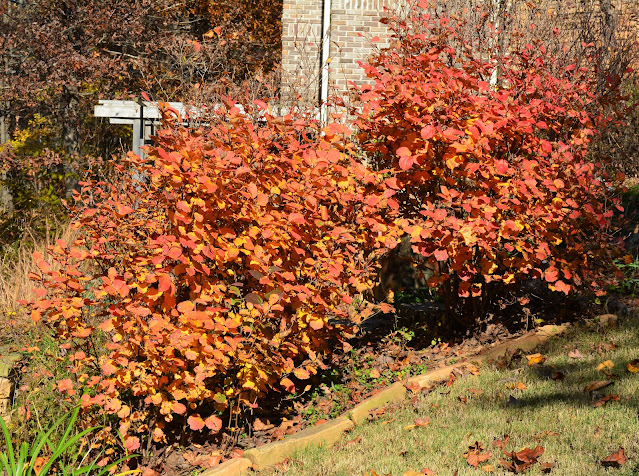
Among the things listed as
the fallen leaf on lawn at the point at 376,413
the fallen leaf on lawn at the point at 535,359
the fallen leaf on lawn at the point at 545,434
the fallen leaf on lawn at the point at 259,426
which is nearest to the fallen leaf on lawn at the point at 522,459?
the fallen leaf on lawn at the point at 545,434

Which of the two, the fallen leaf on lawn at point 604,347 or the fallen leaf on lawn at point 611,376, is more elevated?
the fallen leaf on lawn at point 604,347

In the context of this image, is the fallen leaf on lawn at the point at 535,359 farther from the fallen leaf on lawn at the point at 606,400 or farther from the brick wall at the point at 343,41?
the brick wall at the point at 343,41

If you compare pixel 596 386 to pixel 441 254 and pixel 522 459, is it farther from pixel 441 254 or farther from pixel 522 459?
pixel 441 254

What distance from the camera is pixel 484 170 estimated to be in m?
4.52

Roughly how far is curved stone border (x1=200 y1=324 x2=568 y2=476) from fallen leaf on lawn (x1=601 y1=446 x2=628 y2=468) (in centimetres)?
165

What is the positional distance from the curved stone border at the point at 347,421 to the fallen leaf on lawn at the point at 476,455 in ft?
3.32

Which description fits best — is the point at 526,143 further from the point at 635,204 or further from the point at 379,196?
the point at 635,204

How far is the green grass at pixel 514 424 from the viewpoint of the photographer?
3.18 metres

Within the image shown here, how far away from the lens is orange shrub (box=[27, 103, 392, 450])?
352 cm

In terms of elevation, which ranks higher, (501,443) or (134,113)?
(134,113)

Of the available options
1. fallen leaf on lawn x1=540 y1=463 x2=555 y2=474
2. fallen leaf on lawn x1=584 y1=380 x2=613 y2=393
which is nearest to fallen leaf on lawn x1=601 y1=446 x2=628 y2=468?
fallen leaf on lawn x1=540 y1=463 x2=555 y2=474

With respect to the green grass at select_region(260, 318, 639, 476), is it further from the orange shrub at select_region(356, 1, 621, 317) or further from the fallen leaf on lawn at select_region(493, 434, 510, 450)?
the orange shrub at select_region(356, 1, 621, 317)

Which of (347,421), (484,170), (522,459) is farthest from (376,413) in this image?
(484,170)

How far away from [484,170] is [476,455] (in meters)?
2.05
